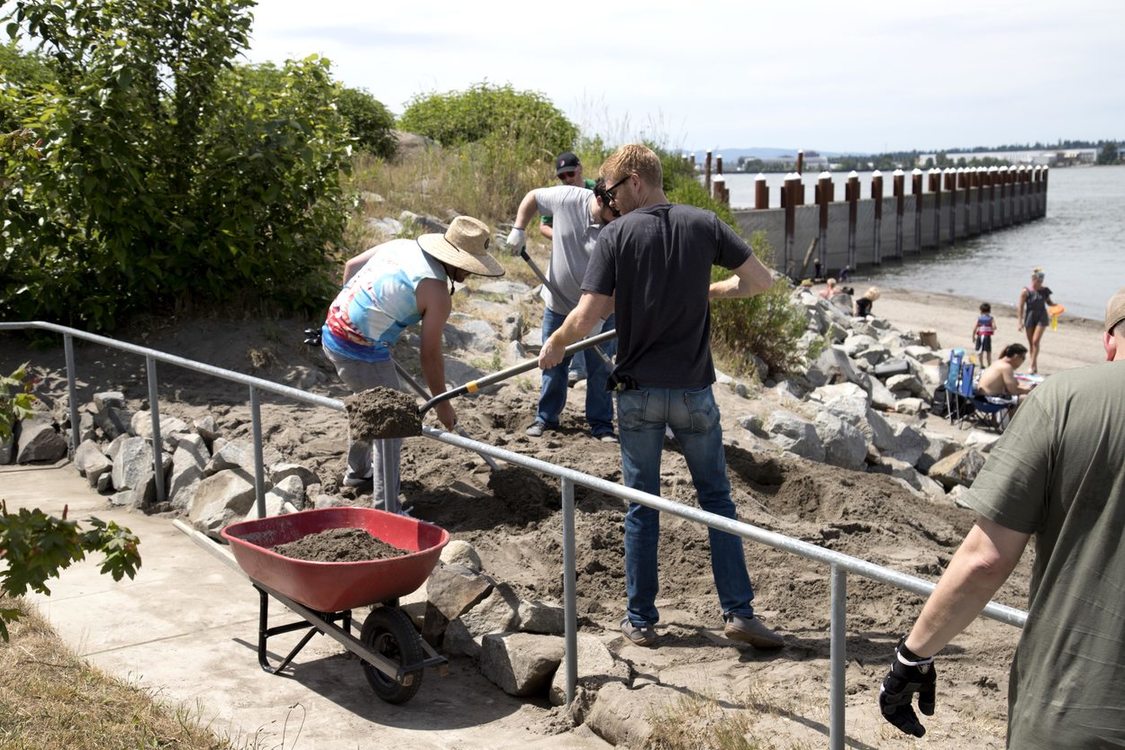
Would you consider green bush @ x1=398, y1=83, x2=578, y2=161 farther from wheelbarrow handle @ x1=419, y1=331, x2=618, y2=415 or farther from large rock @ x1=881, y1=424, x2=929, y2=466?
wheelbarrow handle @ x1=419, y1=331, x2=618, y2=415

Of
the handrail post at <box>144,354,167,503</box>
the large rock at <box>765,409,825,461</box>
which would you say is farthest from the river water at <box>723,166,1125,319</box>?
the handrail post at <box>144,354,167,503</box>

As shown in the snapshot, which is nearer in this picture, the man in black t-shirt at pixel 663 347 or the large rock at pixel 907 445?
the man in black t-shirt at pixel 663 347

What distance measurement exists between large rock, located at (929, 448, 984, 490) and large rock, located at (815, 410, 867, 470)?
1381mm

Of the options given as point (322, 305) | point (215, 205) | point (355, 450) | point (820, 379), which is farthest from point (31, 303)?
point (820, 379)

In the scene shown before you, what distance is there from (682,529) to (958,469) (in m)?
5.27

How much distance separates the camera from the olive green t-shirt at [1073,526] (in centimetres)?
234

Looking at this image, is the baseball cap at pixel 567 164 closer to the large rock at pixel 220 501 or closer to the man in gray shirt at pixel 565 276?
the man in gray shirt at pixel 565 276

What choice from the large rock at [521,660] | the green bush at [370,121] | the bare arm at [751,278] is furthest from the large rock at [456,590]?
the green bush at [370,121]

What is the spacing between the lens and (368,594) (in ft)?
14.0

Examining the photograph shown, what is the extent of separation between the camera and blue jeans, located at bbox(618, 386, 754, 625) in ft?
14.9

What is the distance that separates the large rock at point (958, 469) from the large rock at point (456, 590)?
260 inches

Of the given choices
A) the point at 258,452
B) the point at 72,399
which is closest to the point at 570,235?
the point at 258,452

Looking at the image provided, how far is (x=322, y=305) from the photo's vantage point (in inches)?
369

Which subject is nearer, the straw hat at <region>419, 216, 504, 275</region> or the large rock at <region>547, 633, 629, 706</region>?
the large rock at <region>547, 633, 629, 706</region>
